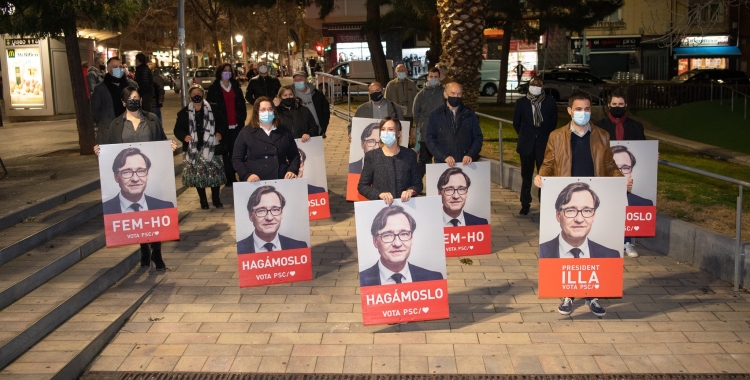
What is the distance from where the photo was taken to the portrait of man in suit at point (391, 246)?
22.0 feet

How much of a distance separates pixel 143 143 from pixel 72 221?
1.94 meters

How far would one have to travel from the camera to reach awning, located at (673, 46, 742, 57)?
5597 centimetres

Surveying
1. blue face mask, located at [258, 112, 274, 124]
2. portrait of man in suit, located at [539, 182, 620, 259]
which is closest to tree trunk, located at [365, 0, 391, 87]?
blue face mask, located at [258, 112, 274, 124]

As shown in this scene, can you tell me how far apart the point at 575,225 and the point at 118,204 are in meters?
4.42

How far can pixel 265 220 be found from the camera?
782cm

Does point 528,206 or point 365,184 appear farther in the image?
point 528,206

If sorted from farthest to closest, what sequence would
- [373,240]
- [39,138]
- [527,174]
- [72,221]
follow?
[39,138]
[527,174]
[72,221]
[373,240]

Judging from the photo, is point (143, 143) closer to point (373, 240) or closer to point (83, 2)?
point (373, 240)

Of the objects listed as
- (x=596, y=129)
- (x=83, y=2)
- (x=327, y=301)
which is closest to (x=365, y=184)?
(x=327, y=301)

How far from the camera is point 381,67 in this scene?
31359 mm

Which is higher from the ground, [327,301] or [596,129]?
[596,129]

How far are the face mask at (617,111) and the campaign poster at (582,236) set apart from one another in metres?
2.16

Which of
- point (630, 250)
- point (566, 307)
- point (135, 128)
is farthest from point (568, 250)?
point (135, 128)

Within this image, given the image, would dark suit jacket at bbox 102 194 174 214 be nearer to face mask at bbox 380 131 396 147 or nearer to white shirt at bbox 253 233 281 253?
white shirt at bbox 253 233 281 253
